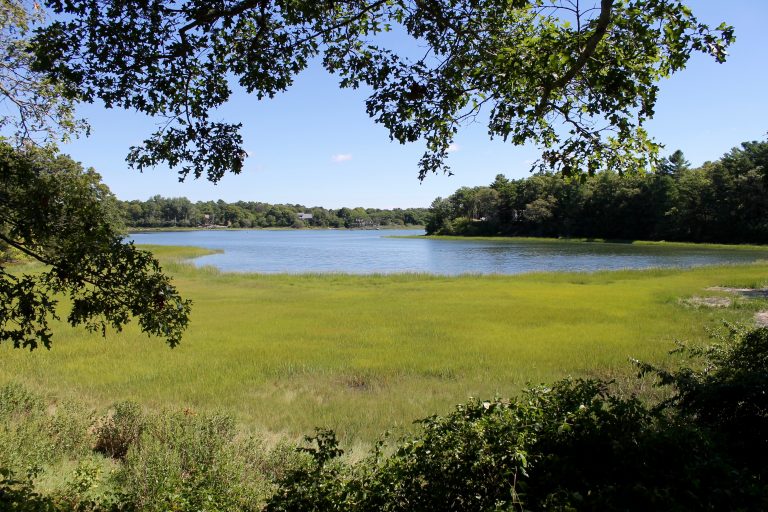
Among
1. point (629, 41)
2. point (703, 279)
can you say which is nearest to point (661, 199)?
point (703, 279)

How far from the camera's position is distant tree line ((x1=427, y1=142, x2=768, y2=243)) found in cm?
6794

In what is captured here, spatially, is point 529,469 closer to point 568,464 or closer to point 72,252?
point 568,464

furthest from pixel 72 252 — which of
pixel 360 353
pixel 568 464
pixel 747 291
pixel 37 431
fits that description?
pixel 747 291

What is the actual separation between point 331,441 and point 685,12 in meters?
4.38

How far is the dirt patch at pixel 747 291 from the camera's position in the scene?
20370 millimetres

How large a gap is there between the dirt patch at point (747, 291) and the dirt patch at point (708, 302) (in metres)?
1.34

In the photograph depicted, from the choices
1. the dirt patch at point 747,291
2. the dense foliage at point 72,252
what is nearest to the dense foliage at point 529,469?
the dense foliage at point 72,252

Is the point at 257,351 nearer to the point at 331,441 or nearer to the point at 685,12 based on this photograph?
the point at 331,441

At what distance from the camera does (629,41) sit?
3959 mm

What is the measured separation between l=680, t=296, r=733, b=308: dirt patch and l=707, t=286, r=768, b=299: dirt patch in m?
1.34

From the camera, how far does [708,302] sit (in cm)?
1947

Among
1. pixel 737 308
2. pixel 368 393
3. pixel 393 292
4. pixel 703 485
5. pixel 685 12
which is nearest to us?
pixel 703 485

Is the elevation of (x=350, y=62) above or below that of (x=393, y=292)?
above

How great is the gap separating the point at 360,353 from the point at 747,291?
20.0 metres
